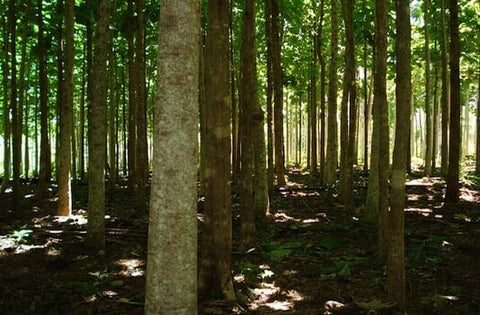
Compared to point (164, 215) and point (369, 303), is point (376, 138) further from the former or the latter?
point (164, 215)

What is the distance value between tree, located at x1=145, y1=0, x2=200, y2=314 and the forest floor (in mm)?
1635

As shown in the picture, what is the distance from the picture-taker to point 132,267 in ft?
21.6

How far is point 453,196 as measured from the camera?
440 inches

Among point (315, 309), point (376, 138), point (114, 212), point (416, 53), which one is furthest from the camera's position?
point (416, 53)

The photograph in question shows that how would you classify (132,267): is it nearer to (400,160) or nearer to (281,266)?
(281,266)

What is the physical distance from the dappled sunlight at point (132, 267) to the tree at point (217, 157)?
1.43 meters

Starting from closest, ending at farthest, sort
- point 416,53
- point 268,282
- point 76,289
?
point 76,289 → point 268,282 → point 416,53

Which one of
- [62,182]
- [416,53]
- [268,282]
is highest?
[416,53]

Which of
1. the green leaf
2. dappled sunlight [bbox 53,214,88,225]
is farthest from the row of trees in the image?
the green leaf

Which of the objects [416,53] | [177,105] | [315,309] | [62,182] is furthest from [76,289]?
[416,53]

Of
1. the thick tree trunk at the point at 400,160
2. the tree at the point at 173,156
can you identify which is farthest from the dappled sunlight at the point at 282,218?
the tree at the point at 173,156

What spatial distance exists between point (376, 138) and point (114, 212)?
606 centimetres

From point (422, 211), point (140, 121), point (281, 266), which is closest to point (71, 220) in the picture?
point (140, 121)

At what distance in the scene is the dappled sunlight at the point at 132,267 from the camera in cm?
630
